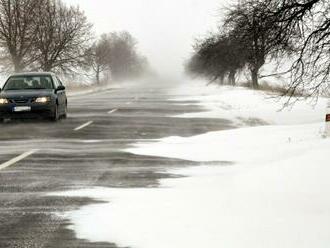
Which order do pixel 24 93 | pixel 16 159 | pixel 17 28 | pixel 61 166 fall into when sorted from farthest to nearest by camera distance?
pixel 17 28
pixel 24 93
pixel 16 159
pixel 61 166

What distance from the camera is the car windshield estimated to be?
18.2 meters

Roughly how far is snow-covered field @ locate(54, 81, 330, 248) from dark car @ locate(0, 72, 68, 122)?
316 inches

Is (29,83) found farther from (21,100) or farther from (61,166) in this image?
(61,166)

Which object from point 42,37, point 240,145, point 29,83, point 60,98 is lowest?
point 240,145

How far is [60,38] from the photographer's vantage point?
1986 inches

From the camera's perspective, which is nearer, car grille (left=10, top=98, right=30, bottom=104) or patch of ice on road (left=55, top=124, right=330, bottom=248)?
patch of ice on road (left=55, top=124, right=330, bottom=248)

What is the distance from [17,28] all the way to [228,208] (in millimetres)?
41684

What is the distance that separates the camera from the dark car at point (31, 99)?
1694cm

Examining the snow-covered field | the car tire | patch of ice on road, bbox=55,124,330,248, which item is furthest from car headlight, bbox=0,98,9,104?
patch of ice on road, bbox=55,124,330,248

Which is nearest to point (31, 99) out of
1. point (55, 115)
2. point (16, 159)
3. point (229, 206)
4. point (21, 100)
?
point (21, 100)

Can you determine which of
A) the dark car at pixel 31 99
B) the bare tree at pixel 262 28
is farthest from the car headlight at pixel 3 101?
the bare tree at pixel 262 28

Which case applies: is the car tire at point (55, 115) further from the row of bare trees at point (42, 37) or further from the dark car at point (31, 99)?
the row of bare trees at point (42, 37)

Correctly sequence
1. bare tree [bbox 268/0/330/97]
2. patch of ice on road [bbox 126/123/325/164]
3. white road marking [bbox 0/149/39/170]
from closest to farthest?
white road marking [bbox 0/149/39/170] → patch of ice on road [bbox 126/123/325/164] → bare tree [bbox 268/0/330/97]

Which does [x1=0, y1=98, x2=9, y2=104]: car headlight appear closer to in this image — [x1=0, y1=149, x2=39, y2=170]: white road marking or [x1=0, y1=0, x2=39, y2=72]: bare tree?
[x1=0, y1=149, x2=39, y2=170]: white road marking
